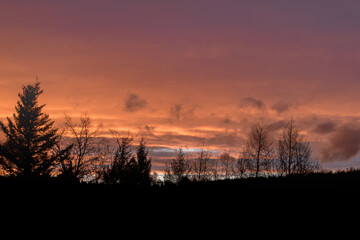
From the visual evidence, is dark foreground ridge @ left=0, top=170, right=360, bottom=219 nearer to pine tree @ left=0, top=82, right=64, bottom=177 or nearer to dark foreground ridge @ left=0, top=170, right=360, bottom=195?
dark foreground ridge @ left=0, top=170, right=360, bottom=195

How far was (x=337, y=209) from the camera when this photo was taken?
12859mm

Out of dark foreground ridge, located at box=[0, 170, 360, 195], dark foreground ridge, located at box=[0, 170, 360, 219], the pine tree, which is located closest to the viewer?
dark foreground ridge, located at box=[0, 170, 360, 219]

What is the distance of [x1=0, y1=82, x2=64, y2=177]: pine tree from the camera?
3734 centimetres

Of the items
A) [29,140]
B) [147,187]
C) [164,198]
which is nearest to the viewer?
[164,198]

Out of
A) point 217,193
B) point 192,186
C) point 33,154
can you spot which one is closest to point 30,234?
point 192,186

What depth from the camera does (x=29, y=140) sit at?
3909 cm

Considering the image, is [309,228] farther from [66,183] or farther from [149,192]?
[66,183]

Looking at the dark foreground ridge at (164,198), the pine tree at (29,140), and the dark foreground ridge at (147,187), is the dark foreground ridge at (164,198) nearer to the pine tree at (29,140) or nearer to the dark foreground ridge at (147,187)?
the dark foreground ridge at (147,187)

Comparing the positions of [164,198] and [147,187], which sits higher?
[147,187]

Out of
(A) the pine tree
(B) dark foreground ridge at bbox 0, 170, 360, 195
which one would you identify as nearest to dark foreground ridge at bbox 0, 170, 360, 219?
(B) dark foreground ridge at bbox 0, 170, 360, 195

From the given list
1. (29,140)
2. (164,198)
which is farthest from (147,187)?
(29,140)

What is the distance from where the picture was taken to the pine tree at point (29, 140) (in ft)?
123

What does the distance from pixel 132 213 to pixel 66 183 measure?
80.7 inches

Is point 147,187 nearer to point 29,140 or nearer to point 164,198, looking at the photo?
point 164,198
